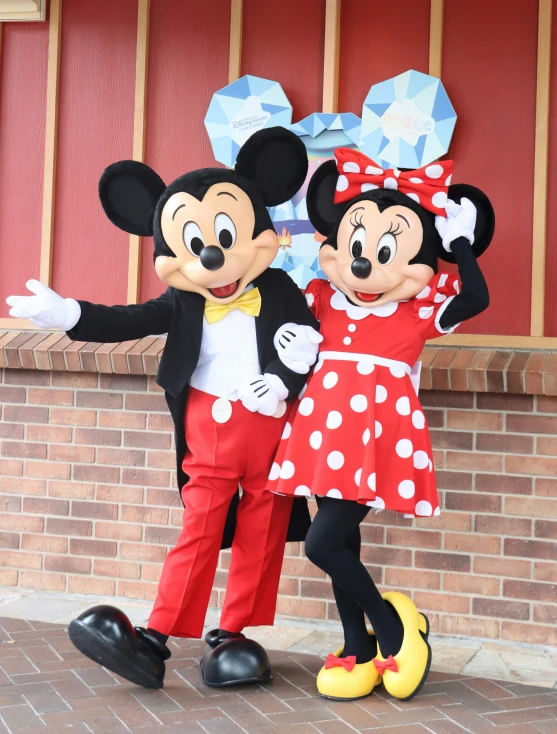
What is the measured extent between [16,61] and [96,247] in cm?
110

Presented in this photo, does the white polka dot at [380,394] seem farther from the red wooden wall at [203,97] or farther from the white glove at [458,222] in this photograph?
the red wooden wall at [203,97]

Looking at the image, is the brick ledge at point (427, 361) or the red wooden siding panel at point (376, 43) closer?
the brick ledge at point (427, 361)

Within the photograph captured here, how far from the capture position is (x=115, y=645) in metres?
3.06

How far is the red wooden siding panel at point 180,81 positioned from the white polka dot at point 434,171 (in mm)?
1531

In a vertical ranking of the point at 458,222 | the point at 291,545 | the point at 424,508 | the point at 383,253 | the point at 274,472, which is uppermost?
the point at 458,222

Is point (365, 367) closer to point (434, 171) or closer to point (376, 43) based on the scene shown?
point (434, 171)

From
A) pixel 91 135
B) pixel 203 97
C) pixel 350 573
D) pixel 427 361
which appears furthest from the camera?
pixel 91 135

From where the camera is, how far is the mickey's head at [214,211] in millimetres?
3230

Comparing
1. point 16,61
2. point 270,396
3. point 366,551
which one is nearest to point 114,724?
point 270,396

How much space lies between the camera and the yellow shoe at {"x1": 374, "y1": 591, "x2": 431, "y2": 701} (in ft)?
10.3

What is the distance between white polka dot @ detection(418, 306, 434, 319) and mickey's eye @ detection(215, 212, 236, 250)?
74cm

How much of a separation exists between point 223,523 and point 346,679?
72 centimetres

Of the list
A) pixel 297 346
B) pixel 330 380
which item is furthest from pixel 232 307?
pixel 330 380

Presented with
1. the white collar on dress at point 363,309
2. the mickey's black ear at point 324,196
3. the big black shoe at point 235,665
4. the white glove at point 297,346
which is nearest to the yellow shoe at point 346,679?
the big black shoe at point 235,665
